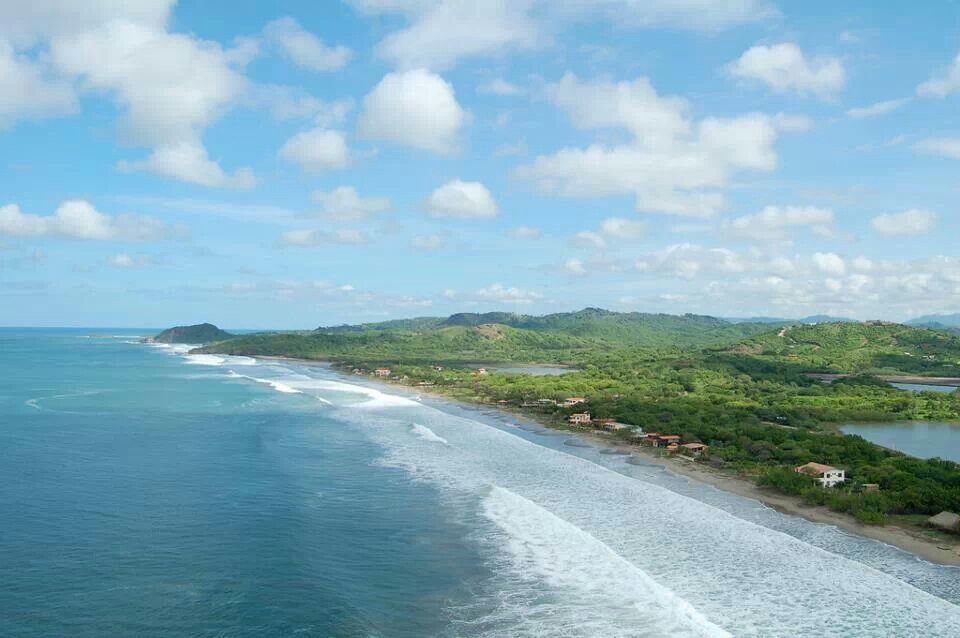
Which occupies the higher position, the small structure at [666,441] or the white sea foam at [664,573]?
the small structure at [666,441]

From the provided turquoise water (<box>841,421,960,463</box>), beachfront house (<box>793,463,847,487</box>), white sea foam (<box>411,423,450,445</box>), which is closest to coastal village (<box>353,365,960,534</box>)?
beachfront house (<box>793,463,847,487</box>)

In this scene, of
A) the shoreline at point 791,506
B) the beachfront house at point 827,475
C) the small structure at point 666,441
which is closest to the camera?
the shoreline at point 791,506

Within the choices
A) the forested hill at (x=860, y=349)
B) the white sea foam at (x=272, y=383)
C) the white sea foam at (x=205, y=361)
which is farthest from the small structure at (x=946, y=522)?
the white sea foam at (x=205, y=361)

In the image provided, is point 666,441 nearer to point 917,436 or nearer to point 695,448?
point 695,448

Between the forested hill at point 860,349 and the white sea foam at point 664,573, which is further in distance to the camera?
the forested hill at point 860,349

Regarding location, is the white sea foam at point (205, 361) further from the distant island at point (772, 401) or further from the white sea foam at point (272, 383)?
the white sea foam at point (272, 383)
